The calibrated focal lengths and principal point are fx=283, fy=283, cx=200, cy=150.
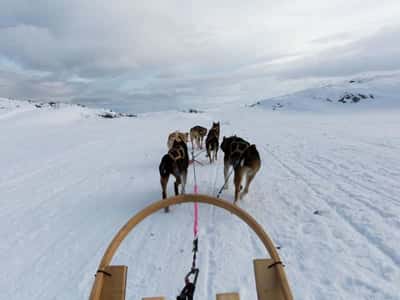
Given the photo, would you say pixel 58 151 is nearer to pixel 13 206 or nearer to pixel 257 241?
pixel 13 206

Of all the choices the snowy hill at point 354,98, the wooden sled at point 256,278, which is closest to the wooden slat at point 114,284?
the wooden sled at point 256,278

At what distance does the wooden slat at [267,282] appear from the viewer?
2318mm

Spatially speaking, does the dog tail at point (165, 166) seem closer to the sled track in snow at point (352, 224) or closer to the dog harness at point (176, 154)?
the dog harness at point (176, 154)

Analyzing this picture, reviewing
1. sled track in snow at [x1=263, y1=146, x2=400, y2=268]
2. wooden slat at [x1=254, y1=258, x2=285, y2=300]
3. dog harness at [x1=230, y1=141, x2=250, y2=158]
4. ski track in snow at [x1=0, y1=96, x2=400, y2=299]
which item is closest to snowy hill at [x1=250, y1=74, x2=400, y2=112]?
sled track in snow at [x1=263, y1=146, x2=400, y2=268]

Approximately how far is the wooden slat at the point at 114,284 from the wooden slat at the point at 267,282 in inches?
44.6

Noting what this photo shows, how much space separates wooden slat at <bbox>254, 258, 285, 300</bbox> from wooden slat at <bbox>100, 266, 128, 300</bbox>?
1.13 metres

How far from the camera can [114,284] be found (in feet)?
7.71

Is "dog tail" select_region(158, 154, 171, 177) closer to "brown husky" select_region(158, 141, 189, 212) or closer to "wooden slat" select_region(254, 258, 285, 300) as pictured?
"brown husky" select_region(158, 141, 189, 212)

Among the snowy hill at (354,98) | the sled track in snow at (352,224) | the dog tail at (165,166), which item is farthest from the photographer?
the snowy hill at (354,98)

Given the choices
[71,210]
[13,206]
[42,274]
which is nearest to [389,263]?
[42,274]

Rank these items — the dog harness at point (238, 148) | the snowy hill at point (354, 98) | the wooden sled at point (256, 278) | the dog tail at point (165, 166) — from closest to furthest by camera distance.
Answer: the wooden sled at point (256, 278), the dog tail at point (165, 166), the dog harness at point (238, 148), the snowy hill at point (354, 98)

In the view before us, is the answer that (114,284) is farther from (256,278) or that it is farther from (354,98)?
(354,98)

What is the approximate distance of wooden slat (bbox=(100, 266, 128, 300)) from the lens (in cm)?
230

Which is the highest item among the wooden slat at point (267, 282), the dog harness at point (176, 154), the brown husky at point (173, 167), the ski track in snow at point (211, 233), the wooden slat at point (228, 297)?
the dog harness at point (176, 154)
